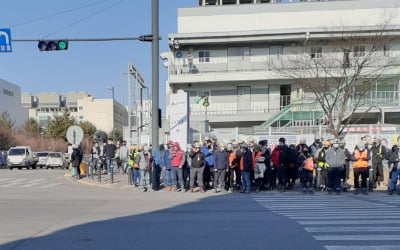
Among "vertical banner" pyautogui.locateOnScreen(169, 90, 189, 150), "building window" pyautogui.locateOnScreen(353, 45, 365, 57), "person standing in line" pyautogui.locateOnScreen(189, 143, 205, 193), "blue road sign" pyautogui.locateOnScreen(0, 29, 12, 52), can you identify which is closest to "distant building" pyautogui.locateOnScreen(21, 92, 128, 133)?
"building window" pyautogui.locateOnScreen(353, 45, 365, 57)

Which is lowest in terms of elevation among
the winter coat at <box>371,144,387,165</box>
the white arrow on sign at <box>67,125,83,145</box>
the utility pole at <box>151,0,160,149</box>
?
the winter coat at <box>371,144,387,165</box>

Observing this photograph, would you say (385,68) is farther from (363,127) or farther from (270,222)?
(270,222)

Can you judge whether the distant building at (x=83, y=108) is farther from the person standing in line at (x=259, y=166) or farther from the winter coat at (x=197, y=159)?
the person standing in line at (x=259, y=166)

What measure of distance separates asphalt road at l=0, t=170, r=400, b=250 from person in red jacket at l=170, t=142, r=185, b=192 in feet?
5.04

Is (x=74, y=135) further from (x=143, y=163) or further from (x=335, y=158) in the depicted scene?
(x=335, y=158)

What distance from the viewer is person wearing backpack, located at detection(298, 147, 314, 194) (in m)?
15.0

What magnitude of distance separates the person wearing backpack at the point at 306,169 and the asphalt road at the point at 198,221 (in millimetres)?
881

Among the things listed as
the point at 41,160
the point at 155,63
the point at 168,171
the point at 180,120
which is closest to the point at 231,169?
Answer: the point at 168,171

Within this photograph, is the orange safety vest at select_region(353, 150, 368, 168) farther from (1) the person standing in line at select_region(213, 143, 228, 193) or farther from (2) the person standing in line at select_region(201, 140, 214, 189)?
(2) the person standing in line at select_region(201, 140, 214, 189)

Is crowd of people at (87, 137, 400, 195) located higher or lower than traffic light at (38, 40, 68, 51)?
lower

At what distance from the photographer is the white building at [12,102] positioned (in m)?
87.8

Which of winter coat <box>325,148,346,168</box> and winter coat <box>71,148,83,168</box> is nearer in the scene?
winter coat <box>325,148,346,168</box>

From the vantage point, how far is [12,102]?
92.8 m

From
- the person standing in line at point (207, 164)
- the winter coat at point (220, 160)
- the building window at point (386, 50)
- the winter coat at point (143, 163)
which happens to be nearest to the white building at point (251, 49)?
the building window at point (386, 50)
